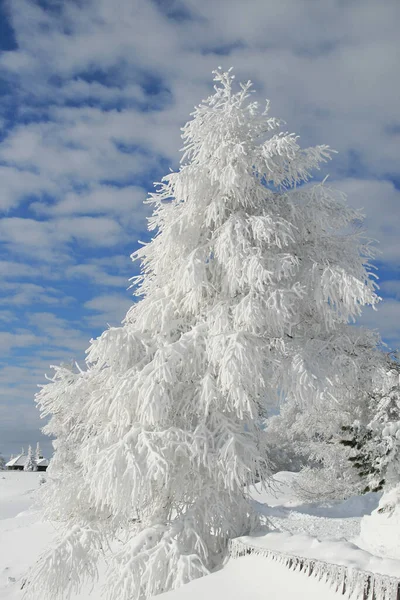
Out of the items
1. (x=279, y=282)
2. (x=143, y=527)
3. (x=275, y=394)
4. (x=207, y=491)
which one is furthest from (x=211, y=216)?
(x=143, y=527)

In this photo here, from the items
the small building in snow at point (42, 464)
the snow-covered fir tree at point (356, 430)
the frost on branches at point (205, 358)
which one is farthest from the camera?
the small building in snow at point (42, 464)

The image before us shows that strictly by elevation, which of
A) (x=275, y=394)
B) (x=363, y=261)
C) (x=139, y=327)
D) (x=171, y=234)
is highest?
(x=171, y=234)

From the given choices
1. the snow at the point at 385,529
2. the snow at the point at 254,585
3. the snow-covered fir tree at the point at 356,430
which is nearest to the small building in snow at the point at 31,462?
the snow-covered fir tree at the point at 356,430

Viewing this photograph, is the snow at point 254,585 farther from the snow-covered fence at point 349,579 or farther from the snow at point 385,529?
the snow at point 385,529

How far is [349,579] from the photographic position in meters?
4.68

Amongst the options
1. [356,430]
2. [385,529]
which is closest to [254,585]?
[385,529]

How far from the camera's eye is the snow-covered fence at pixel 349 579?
428 centimetres

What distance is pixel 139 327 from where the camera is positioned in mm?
8867

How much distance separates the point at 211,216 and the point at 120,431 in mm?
3718

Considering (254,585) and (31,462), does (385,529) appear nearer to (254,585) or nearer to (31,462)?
(254,585)

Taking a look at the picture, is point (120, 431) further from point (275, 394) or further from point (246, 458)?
point (275, 394)

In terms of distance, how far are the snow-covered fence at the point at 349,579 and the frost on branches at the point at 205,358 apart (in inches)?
86.9

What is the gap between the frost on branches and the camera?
25.3ft

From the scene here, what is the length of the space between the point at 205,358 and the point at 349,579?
412 cm
